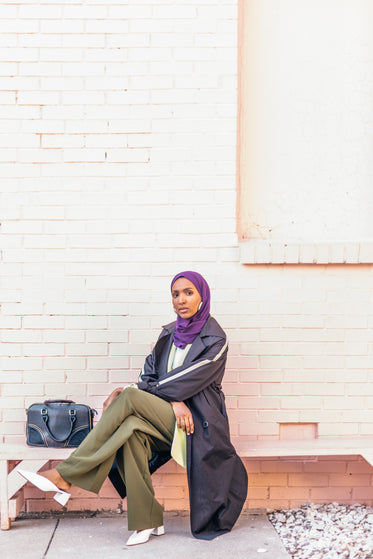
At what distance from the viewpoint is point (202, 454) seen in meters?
3.82

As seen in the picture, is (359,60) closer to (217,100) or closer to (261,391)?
(217,100)

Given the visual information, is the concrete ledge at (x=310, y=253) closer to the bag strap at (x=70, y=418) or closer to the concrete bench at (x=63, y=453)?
the concrete bench at (x=63, y=453)

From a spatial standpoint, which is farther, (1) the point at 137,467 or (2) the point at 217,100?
(2) the point at 217,100

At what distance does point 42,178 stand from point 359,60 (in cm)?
229

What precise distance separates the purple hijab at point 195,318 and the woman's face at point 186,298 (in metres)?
0.03

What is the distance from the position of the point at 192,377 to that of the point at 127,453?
0.57 meters

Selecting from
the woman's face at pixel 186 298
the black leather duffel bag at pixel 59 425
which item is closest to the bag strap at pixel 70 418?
the black leather duffel bag at pixel 59 425

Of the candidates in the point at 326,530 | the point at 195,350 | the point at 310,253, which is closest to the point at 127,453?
the point at 195,350

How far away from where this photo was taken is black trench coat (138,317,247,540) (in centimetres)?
383

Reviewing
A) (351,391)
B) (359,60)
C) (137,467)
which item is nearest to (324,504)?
(351,391)

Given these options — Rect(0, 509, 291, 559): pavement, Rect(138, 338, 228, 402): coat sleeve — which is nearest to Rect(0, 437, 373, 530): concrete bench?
Rect(0, 509, 291, 559): pavement

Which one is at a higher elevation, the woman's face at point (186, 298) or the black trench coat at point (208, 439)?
the woman's face at point (186, 298)

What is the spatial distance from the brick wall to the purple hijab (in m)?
0.29

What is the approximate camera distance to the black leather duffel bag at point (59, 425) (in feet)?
13.2
